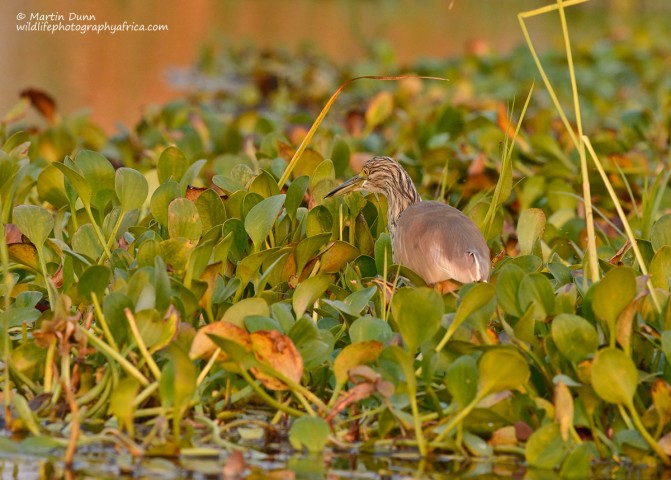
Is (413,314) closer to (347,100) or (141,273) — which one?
(141,273)

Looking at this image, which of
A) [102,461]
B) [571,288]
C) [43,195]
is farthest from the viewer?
[43,195]

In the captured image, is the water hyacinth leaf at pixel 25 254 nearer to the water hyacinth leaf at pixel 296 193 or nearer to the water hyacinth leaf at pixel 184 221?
the water hyacinth leaf at pixel 184 221

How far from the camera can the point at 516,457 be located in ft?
10.5

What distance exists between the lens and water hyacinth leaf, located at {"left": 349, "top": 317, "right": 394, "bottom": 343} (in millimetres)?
3455

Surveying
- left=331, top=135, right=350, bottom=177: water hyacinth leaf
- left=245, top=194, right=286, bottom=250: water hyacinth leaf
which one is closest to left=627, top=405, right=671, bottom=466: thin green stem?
left=245, top=194, right=286, bottom=250: water hyacinth leaf

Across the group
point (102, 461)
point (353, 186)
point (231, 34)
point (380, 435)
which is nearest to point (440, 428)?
point (380, 435)

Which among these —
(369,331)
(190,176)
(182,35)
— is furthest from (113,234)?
(182,35)

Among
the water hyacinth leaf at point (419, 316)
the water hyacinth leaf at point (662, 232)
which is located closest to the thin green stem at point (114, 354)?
the water hyacinth leaf at point (419, 316)

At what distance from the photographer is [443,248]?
13.2ft

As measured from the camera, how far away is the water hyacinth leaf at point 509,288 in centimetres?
352

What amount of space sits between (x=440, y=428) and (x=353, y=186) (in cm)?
175

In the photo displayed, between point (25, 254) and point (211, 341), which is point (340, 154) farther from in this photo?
point (211, 341)

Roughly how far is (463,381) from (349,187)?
1656 millimetres

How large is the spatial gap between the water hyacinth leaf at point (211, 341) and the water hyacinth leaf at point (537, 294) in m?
0.82
